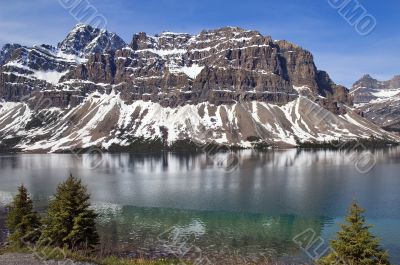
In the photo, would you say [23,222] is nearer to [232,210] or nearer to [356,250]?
[356,250]

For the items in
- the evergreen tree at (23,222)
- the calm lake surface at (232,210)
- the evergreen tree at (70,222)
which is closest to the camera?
the evergreen tree at (70,222)

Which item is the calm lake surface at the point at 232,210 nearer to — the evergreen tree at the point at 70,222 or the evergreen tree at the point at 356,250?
the evergreen tree at the point at 70,222

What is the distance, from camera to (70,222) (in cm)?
5256

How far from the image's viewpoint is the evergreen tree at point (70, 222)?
2012 inches

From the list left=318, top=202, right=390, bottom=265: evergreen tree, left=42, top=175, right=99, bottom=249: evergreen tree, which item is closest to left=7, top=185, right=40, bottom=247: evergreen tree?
left=42, top=175, right=99, bottom=249: evergreen tree

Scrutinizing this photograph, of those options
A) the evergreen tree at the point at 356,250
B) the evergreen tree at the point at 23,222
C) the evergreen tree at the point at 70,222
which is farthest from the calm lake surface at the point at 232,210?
the evergreen tree at the point at 356,250

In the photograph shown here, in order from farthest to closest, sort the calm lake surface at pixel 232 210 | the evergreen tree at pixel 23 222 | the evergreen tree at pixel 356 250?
the calm lake surface at pixel 232 210
the evergreen tree at pixel 23 222
the evergreen tree at pixel 356 250

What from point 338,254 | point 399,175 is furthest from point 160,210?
point 399,175

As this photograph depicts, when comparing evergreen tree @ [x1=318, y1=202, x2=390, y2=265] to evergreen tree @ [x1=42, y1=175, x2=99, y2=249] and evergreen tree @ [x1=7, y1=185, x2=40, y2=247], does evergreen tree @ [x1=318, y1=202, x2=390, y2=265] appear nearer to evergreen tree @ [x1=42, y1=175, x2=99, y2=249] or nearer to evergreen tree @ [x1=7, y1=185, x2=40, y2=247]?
evergreen tree @ [x1=42, y1=175, x2=99, y2=249]

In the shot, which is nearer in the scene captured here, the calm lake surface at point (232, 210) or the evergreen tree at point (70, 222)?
the evergreen tree at point (70, 222)

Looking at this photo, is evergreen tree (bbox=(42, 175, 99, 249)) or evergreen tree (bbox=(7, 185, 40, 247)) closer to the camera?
evergreen tree (bbox=(42, 175, 99, 249))

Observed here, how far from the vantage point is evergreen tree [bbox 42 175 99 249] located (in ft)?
168

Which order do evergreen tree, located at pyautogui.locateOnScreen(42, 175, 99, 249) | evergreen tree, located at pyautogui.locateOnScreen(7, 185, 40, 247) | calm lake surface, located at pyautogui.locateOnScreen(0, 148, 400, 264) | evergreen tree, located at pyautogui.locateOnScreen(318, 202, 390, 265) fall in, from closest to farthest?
evergreen tree, located at pyautogui.locateOnScreen(318, 202, 390, 265), evergreen tree, located at pyautogui.locateOnScreen(42, 175, 99, 249), evergreen tree, located at pyautogui.locateOnScreen(7, 185, 40, 247), calm lake surface, located at pyautogui.locateOnScreen(0, 148, 400, 264)

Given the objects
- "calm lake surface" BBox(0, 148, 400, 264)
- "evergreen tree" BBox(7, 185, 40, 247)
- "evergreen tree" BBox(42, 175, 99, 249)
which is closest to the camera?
"evergreen tree" BBox(42, 175, 99, 249)
